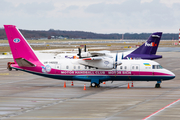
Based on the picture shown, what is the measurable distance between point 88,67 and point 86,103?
29.6 ft

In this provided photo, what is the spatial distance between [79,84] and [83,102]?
11.2 metres

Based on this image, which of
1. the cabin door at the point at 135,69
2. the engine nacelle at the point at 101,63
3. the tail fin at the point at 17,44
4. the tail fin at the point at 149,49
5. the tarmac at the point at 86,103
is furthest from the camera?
the tail fin at the point at 149,49

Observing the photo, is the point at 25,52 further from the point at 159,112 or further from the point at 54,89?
the point at 159,112

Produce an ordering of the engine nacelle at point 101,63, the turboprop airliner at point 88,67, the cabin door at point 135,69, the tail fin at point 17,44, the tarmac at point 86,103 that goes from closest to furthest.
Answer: the tarmac at point 86,103 → the engine nacelle at point 101,63 → the turboprop airliner at point 88,67 → the cabin door at point 135,69 → the tail fin at point 17,44

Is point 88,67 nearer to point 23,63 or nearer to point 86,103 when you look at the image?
point 23,63

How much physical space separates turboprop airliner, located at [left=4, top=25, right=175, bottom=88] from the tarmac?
1.26m

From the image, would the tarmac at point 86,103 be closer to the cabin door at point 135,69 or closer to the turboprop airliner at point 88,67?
the turboprop airliner at point 88,67

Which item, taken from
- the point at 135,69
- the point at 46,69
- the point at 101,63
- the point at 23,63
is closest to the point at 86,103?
the point at 101,63

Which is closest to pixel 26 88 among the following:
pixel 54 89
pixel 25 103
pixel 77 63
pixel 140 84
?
pixel 54 89

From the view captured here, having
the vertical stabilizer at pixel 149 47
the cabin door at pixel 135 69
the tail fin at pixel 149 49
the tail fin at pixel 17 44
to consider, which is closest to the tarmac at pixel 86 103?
the cabin door at pixel 135 69

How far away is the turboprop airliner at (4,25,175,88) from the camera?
31172 millimetres

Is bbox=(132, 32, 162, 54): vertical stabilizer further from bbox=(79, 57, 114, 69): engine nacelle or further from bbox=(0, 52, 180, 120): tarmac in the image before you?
bbox=(79, 57, 114, 69): engine nacelle

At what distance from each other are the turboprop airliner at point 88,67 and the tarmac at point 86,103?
1260 millimetres

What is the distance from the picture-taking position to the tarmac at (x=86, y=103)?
1866 centimetres
